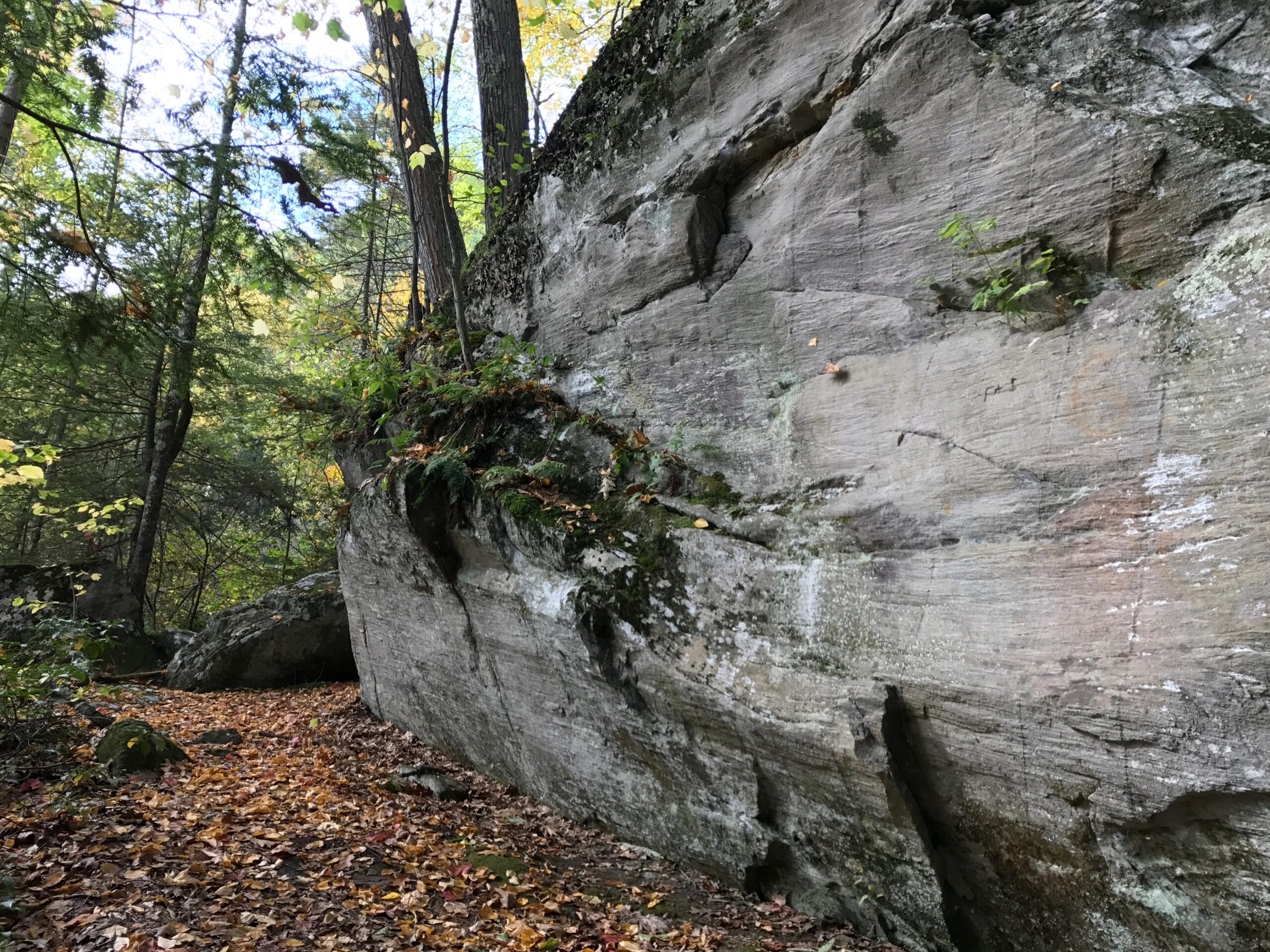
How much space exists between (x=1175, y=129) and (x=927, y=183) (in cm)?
126

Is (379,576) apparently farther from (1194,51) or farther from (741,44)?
(1194,51)

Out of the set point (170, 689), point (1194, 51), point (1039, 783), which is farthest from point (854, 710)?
point (170, 689)

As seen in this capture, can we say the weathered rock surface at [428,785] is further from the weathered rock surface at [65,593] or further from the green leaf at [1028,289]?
the weathered rock surface at [65,593]

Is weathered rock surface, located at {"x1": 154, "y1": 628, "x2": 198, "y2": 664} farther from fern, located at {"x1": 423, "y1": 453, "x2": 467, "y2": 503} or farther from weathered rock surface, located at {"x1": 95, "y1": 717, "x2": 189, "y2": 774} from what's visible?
fern, located at {"x1": 423, "y1": 453, "x2": 467, "y2": 503}

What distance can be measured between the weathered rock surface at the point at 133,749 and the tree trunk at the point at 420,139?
5429 mm

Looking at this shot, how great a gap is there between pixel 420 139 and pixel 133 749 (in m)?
7.21

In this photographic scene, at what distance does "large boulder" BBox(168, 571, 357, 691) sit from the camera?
10.0 metres

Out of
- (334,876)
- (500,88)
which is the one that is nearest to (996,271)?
(334,876)

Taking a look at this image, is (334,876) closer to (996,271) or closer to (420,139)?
(996,271)

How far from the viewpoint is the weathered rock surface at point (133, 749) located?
5.65 metres

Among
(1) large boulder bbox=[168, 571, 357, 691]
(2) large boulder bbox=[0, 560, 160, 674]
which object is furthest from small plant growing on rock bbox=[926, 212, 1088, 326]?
(2) large boulder bbox=[0, 560, 160, 674]

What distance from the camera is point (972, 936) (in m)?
4.10

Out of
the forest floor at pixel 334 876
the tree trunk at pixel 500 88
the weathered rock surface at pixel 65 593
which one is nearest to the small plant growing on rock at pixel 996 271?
the forest floor at pixel 334 876

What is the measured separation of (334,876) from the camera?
14.8 ft
